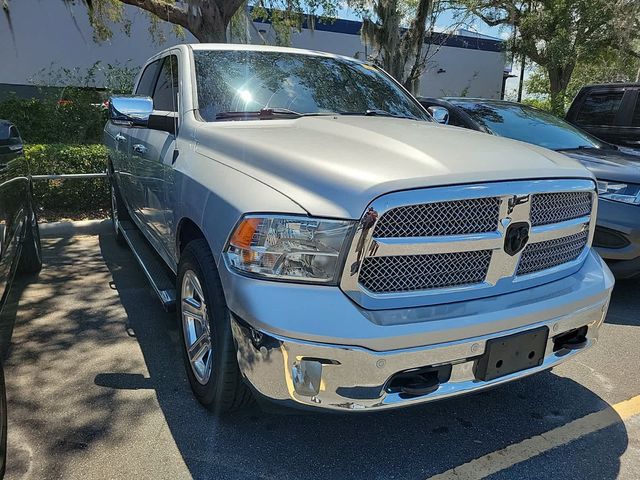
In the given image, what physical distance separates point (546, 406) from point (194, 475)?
196cm

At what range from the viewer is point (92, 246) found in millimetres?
6246

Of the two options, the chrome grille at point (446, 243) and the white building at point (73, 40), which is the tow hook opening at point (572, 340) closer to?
the chrome grille at point (446, 243)

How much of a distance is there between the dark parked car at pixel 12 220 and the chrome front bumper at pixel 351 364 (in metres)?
1.26

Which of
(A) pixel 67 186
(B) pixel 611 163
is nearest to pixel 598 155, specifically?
(B) pixel 611 163

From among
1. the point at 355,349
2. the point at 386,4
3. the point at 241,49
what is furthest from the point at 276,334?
the point at 386,4

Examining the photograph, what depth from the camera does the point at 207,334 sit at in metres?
2.73

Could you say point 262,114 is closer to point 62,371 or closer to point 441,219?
point 441,219

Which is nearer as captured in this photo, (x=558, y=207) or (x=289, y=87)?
(x=558, y=207)

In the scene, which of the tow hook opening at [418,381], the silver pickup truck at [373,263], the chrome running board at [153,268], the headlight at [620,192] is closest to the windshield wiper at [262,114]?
the silver pickup truck at [373,263]

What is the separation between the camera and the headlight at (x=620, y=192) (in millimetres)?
4512

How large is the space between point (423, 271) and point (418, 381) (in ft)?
1.46

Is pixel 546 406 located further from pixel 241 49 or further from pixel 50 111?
pixel 50 111

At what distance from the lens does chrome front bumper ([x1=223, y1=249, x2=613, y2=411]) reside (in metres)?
2.03

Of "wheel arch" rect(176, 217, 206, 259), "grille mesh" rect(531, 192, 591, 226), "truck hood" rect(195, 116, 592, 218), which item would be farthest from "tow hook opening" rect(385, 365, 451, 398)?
"wheel arch" rect(176, 217, 206, 259)
